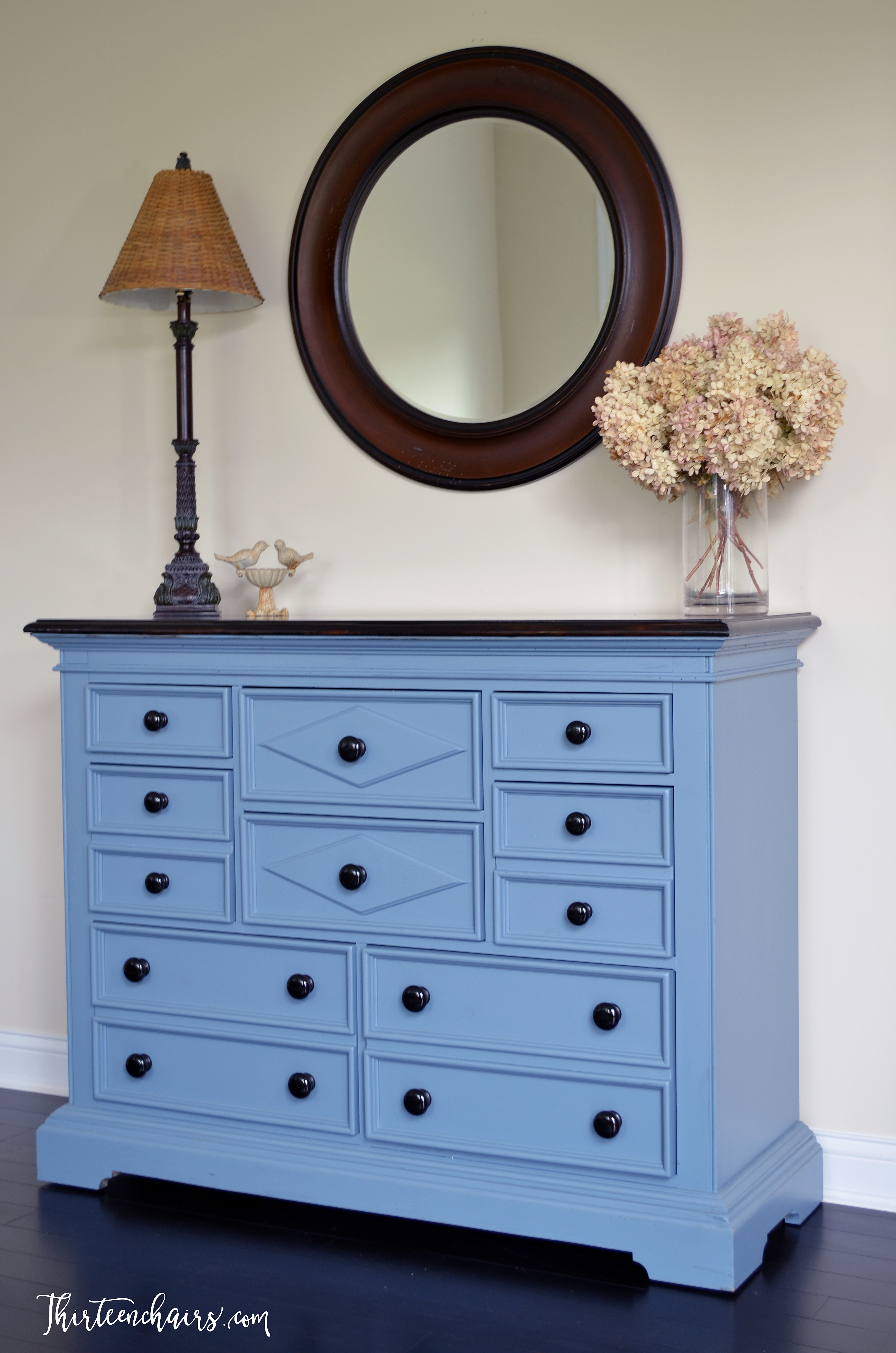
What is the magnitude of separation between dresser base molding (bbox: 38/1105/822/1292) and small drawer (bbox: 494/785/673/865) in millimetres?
552

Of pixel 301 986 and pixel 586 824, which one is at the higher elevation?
pixel 586 824

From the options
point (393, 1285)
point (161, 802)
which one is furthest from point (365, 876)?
point (393, 1285)

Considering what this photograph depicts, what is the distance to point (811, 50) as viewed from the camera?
2.55 metres

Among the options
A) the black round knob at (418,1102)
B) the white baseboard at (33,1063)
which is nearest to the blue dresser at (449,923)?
Answer: the black round knob at (418,1102)

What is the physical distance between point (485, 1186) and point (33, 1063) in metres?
1.54

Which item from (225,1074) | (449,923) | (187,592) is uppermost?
(187,592)

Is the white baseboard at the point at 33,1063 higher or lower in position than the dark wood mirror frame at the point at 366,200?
lower

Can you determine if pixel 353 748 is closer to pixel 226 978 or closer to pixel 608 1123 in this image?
pixel 226 978

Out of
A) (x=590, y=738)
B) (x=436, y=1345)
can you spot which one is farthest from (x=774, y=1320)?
(x=590, y=738)

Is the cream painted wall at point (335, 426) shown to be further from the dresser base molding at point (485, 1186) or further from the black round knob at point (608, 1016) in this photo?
the black round knob at point (608, 1016)

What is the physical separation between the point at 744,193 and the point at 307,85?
1.06 metres

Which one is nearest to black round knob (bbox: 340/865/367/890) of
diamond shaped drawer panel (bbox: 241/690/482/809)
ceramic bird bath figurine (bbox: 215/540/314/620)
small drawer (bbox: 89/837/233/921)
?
diamond shaped drawer panel (bbox: 241/690/482/809)

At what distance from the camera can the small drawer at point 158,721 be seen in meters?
2.59

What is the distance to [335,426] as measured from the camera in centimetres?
302
